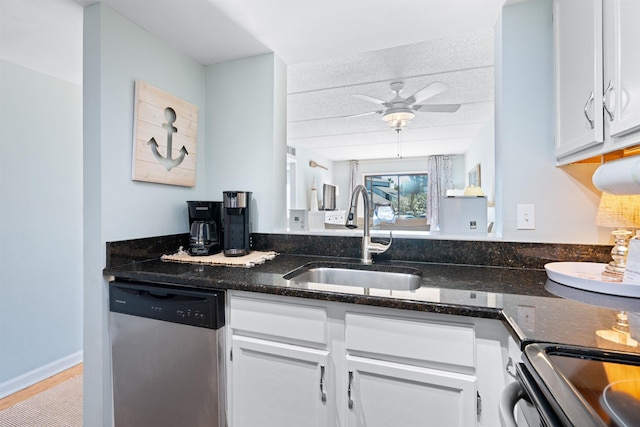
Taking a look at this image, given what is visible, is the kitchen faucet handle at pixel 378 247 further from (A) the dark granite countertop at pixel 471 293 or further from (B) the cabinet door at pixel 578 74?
(B) the cabinet door at pixel 578 74

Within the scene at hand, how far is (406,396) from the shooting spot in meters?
1.02

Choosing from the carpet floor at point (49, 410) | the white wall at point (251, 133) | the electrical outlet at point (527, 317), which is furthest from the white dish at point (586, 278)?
the carpet floor at point (49, 410)

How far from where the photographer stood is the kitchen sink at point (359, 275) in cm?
151

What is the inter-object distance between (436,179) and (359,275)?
569 centimetres

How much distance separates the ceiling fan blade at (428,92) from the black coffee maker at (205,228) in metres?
1.85

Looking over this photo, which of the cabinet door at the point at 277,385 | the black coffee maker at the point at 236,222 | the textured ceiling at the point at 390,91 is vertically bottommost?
the cabinet door at the point at 277,385

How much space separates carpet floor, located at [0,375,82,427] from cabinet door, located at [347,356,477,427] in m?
1.68

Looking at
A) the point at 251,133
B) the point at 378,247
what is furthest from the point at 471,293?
the point at 251,133

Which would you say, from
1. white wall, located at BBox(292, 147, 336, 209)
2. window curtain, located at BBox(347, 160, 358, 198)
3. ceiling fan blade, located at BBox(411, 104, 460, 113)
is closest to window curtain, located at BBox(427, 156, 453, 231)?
window curtain, located at BBox(347, 160, 358, 198)

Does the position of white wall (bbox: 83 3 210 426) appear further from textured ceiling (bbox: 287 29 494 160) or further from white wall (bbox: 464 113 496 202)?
white wall (bbox: 464 113 496 202)

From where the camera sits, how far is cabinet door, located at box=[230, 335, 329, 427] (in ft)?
3.71

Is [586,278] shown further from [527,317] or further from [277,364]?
[277,364]

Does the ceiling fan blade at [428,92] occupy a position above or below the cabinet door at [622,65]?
above

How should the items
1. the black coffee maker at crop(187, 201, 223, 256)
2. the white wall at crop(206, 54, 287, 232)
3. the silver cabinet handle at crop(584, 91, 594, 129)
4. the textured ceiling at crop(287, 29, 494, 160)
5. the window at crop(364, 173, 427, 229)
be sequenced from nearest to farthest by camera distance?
the silver cabinet handle at crop(584, 91, 594, 129)
the black coffee maker at crop(187, 201, 223, 256)
the white wall at crop(206, 54, 287, 232)
the textured ceiling at crop(287, 29, 494, 160)
the window at crop(364, 173, 427, 229)
